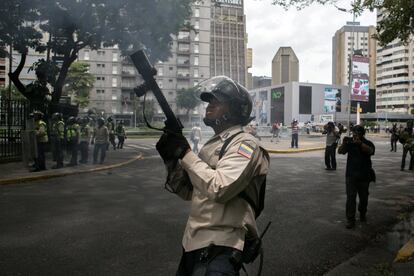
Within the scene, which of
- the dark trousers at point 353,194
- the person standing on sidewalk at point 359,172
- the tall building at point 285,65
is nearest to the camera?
the dark trousers at point 353,194

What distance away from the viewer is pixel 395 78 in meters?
95.6

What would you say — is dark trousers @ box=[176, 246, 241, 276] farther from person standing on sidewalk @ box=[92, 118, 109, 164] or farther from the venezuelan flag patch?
person standing on sidewalk @ box=[92, 118, 109, 164]

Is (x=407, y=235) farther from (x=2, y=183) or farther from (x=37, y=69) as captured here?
(x=37, y=69)

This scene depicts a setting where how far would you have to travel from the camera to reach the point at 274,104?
8425 cm

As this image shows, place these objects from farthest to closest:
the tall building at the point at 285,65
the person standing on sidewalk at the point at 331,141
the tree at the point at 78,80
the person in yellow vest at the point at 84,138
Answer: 1. the tall building at the point at 285,65
2. the tree at the point at 78,80
3. the person in yellow vest at the point at 84,138
4. the person standing on sidewalk at the point at 331,141

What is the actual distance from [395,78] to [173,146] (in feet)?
352

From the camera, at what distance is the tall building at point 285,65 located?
143875 millimetres

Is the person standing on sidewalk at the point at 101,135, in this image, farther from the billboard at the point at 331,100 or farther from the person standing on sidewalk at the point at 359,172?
the billboard at the point at 331,100

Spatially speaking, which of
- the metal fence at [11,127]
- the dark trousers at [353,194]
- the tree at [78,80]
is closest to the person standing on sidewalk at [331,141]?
the dark trousers at [353,194]

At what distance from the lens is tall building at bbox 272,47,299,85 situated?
143875 millimetres

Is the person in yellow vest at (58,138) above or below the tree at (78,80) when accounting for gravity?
below

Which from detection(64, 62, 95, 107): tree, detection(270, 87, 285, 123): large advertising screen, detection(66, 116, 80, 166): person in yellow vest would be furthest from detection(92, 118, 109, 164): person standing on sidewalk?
detection(270, 87, 285, 123): large advertising screen

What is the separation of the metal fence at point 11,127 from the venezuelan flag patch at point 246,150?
11.1 m

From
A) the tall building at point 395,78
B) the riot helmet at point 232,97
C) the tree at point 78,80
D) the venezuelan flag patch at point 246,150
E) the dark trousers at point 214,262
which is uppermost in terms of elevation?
the tall building at point 395,78
